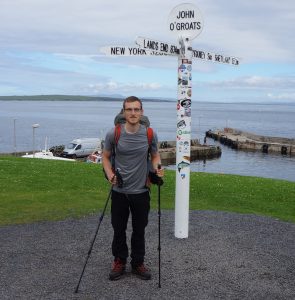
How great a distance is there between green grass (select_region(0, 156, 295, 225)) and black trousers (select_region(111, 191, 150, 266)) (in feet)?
11.4

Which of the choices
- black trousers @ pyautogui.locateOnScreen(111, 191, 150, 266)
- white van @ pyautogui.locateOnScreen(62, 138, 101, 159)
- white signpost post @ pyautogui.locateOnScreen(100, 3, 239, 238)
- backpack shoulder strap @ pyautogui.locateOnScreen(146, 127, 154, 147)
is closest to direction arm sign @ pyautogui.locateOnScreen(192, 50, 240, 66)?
white signpost post @ pyautogui.locateOnScreen(100, 3, 239, 238)

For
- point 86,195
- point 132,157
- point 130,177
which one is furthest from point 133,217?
point 86,195

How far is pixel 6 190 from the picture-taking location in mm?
12438

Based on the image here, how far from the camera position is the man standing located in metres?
5.97

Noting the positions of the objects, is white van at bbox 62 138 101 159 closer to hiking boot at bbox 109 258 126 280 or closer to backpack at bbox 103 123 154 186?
hiking boot at bbox 109 258 126 280

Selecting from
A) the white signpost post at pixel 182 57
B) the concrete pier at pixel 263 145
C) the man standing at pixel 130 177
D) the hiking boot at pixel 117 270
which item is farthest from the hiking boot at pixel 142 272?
the concrete pier at pixel 263 145

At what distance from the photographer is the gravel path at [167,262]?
5941 millimetres

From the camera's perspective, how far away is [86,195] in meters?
12.1

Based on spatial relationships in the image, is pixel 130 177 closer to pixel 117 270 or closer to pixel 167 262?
pixel 117 270

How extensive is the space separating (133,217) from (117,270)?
28.7 inches

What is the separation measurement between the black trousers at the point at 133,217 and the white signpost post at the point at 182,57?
186cm

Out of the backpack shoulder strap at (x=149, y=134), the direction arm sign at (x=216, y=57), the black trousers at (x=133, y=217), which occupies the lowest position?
the black trousers at (x=133, y=217)

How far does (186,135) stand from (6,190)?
6.36 meters

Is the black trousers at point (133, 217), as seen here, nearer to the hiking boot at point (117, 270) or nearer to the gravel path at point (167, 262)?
the hiking boot at point (117, 270)
